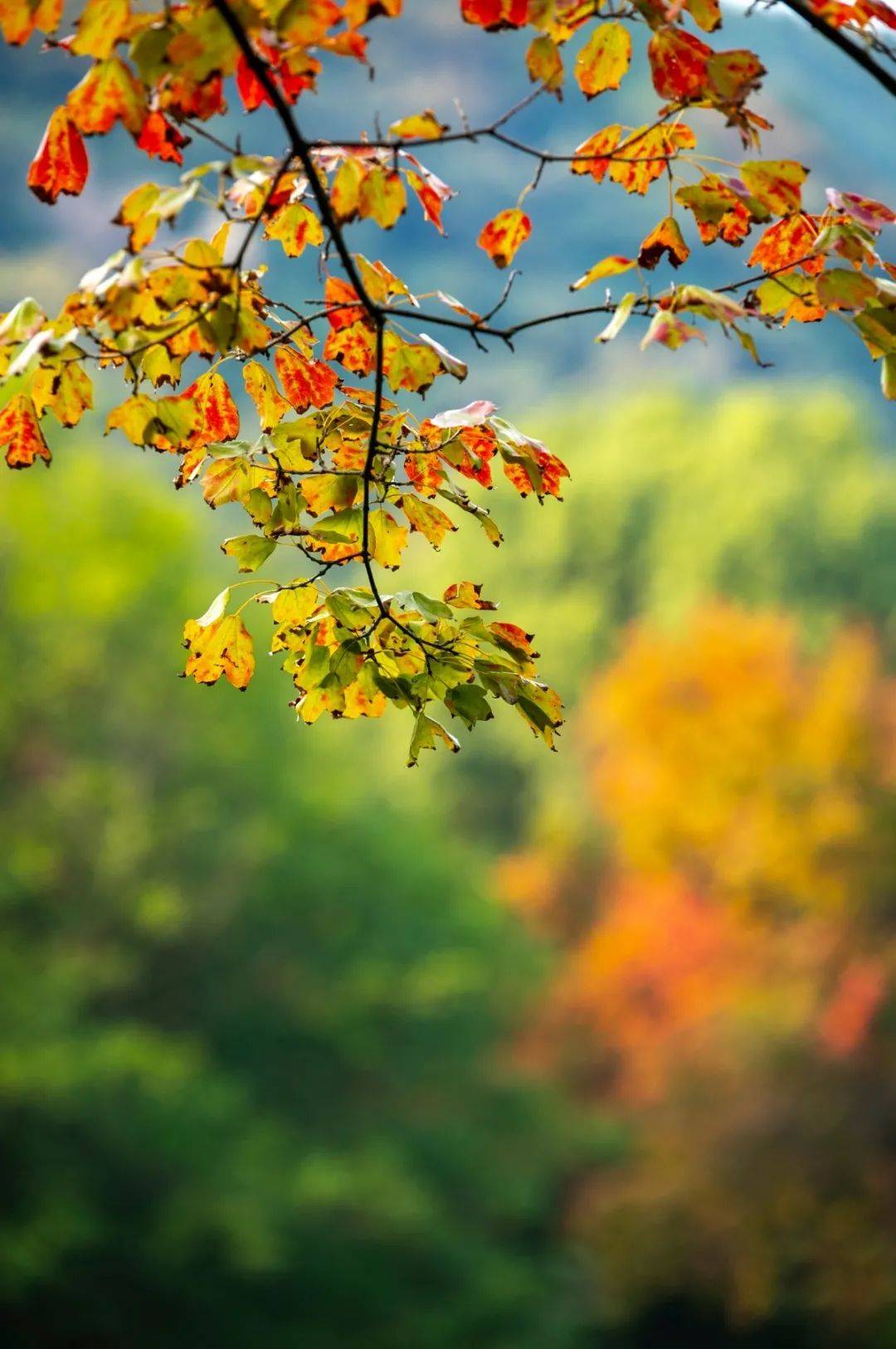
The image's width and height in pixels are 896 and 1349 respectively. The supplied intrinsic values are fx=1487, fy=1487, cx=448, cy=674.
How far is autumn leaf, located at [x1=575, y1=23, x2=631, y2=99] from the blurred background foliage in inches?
333

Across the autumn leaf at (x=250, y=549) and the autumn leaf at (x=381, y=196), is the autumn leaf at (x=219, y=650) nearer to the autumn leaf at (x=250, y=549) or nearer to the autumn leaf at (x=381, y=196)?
the autumn leaf at (x=250, y=549)

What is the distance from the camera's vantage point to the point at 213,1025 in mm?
10781

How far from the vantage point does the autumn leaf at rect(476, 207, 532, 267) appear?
4.09ft

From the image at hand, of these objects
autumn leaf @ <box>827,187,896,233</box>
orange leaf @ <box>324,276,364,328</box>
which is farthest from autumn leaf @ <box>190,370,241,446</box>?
autumn leaf @ <box>827,187,896,233</box>

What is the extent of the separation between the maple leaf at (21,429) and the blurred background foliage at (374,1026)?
822 centimetres

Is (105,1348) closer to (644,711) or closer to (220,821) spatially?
(220,821)

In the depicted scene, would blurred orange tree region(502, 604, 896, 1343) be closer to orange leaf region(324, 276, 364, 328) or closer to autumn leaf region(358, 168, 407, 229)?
orange leaf region(324, 276, 364, 328)

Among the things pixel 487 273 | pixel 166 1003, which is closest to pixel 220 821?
pixel 166 1003

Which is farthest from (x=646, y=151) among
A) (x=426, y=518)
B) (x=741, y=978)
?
(x=741, y=978)

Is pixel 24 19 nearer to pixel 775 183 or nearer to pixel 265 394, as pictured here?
pixel 265 394

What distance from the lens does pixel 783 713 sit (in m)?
13.9

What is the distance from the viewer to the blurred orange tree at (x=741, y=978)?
35.0 ft

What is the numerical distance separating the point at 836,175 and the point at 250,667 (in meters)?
36.3

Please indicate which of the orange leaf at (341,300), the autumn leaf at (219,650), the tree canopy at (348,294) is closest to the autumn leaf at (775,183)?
the tree canopy at (348,294)
